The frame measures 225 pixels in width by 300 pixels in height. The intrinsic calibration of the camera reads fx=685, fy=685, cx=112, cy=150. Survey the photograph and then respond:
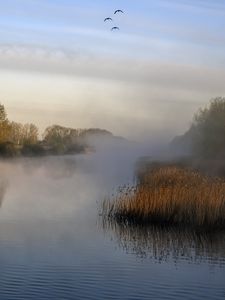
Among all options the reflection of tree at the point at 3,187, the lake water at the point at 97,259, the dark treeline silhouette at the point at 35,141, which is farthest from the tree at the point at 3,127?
the lake water at the point at 97,259

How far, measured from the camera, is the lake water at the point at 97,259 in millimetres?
12539

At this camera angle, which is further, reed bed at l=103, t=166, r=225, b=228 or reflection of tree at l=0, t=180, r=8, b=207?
reflection of tree at l=0, t=180, r=8, b=207

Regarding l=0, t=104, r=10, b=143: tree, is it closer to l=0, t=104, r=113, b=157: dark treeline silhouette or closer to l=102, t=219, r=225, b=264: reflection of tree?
l=0, t=104, r=113, b=157: dark treeline silhouette

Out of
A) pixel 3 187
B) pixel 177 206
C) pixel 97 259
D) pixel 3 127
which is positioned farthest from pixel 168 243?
pixel 3 127

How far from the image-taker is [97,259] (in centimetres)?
1531

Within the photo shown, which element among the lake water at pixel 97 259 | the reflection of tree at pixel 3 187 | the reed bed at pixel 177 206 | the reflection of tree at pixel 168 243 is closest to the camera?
the lake water at pixel 97 259

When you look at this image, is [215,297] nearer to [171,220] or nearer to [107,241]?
[107,241]

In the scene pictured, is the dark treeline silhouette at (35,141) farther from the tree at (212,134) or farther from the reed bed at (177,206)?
the reed bed at (177,206)

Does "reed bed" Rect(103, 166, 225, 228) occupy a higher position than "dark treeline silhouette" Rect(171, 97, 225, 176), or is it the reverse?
"dark treeline silhouette" Rect(171, 97, 225, 176)

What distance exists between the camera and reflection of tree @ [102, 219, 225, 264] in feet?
53.4

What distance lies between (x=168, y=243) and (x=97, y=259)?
3049mm

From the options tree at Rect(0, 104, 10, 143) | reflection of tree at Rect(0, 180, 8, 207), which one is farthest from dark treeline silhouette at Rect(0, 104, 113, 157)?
reflection of tree at Rect(0, 180, 8, 207)

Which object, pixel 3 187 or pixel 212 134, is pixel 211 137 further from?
pixel 3 187

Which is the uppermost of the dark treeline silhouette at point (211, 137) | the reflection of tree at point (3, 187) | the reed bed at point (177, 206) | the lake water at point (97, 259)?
the dark treeline silhouette at point (211, 137)
